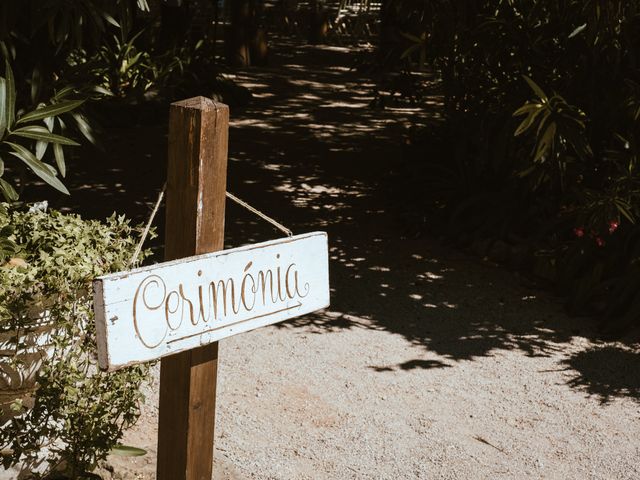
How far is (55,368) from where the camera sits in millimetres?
3729

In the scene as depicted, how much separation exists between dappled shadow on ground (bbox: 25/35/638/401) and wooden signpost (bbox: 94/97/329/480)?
237cm

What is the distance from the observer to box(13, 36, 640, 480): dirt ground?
15.4ft

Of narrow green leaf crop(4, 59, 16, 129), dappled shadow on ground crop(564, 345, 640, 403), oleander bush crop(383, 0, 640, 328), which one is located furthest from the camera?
oleander bush crop(383, 0, 640, 328)

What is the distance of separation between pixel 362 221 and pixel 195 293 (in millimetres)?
6101

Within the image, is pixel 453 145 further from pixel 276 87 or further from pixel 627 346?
pixel 276 87

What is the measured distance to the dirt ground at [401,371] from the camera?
4691mm

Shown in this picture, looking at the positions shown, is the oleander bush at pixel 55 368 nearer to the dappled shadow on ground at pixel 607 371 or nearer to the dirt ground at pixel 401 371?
the dirt ground at pixel 401 371

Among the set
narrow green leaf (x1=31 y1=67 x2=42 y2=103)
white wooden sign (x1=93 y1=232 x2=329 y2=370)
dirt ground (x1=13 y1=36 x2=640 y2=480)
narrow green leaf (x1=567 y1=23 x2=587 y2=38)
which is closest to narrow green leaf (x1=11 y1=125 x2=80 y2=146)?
narrow green leaf (x1=31 y1=67 x2=42 y2=103)

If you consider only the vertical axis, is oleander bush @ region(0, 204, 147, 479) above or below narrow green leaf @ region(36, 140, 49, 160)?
below

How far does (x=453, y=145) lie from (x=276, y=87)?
23.4 ft

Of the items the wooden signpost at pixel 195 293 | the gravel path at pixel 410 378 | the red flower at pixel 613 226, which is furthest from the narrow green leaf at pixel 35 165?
the red flower at pixel 613 226

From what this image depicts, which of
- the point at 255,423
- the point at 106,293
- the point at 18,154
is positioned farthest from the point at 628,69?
the point at 106,293

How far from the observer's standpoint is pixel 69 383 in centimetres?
365

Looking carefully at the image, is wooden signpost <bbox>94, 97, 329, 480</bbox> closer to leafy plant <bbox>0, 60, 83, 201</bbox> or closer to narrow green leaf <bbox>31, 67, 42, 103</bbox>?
leafy plant <bbox>0, 60, 83, 201</bbox>
